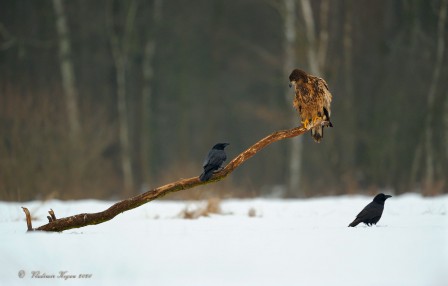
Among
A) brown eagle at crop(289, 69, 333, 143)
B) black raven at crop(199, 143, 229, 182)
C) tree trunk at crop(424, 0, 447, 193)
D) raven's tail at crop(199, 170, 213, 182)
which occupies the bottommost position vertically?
raven's tail at crop(199, 170, 213, 182)

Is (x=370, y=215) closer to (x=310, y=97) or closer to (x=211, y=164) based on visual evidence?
(x=310, y=97)

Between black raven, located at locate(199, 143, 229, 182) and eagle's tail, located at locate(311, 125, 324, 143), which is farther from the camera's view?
eagle's tail, located at locate(311, 125, 324, 143)

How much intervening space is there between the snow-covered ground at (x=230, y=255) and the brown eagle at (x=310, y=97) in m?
1.23

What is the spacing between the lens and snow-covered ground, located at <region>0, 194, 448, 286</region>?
6512mm

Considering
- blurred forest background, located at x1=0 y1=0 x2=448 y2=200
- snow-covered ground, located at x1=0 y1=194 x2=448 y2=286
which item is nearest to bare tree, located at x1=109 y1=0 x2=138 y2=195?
blurred forest background, located at x1=0 y1=0 x2=448 y2=200

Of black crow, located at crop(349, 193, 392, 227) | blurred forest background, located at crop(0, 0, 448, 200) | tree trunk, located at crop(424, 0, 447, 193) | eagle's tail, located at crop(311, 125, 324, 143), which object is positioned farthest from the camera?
tree trunk, located at crop(424, 0, 447, 193)

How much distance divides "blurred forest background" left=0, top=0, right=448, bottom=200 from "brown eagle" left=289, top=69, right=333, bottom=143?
162 inches

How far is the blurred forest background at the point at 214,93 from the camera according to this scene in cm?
1562

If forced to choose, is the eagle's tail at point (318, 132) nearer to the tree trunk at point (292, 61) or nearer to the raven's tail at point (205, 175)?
the raven's tail at point (205, 175)

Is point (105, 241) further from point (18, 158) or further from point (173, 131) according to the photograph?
point (173, 131)

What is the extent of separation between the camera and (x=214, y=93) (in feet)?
90.3

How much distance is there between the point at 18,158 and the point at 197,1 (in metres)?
14.3

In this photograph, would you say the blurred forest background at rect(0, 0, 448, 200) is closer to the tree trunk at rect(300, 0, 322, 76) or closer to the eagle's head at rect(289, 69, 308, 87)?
the tree trunk at rect(300, 0, 322, 76)

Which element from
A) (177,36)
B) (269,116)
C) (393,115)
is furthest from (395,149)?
(177,36)
